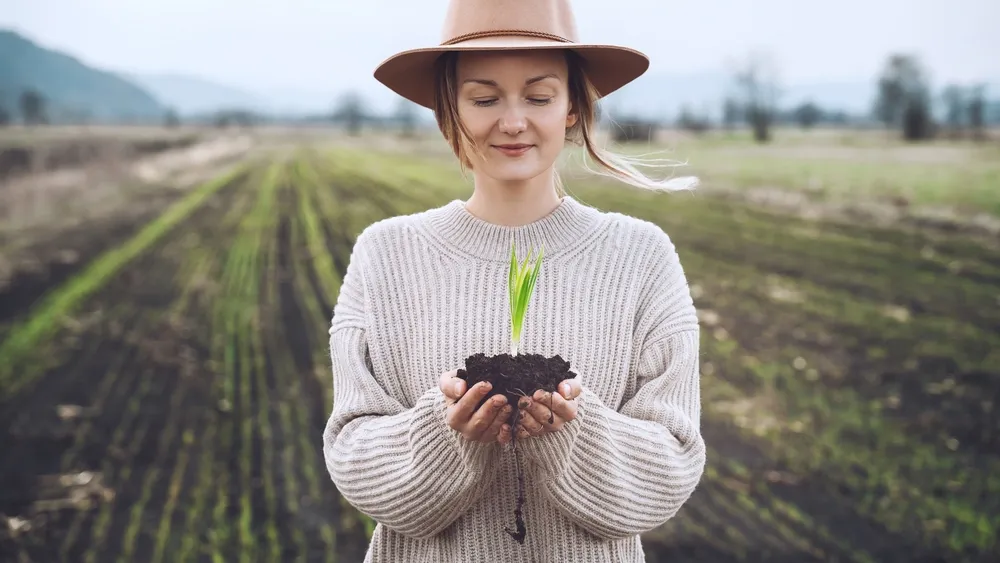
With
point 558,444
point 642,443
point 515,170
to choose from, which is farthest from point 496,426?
point 515,170

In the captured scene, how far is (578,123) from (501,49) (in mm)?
250

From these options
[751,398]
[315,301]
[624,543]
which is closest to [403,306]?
[624,543]

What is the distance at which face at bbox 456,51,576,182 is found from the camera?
135 cm

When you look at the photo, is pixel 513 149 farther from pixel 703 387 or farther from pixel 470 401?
pixel 703 387

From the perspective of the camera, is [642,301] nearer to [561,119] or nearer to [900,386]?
[561,119]

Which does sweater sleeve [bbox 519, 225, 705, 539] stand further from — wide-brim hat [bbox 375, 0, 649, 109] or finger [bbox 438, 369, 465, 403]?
wide-brim hat [bbox 375, 0, 649, 109]

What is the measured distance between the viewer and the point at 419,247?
1547 millimetres

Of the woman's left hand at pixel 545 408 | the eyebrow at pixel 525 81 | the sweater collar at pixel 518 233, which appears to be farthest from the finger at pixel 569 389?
the eyebrow at pixel 525 81

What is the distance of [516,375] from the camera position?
46.1 inches

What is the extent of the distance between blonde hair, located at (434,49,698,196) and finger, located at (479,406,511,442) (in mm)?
490

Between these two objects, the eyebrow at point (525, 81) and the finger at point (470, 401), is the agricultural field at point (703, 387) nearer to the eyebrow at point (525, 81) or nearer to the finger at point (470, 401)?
the eyebrow at point (525, 81)

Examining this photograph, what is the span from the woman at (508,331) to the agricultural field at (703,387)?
3.80ft

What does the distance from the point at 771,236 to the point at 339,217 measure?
4.64m

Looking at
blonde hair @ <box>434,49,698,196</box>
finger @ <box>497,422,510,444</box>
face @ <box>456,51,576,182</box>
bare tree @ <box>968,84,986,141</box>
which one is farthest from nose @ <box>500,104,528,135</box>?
bare tree @ <box>968,84,986,141</box>
